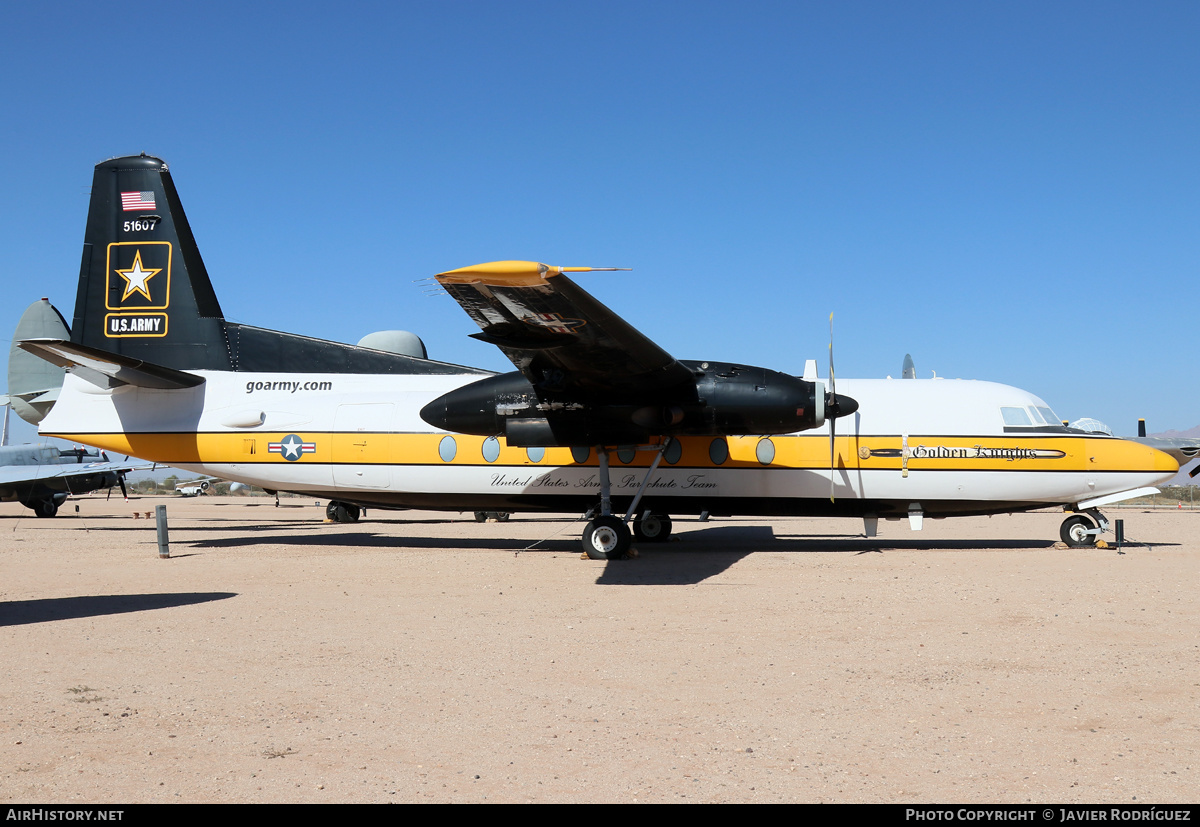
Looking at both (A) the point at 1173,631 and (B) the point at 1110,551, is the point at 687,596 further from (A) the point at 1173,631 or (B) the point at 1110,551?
(B) the point at 1110,551

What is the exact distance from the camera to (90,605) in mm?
9656

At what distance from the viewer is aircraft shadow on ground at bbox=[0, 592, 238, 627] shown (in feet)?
29.1

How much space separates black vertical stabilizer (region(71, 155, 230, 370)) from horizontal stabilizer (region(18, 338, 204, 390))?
2.04 ft

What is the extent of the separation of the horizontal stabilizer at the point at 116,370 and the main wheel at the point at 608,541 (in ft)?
28.5

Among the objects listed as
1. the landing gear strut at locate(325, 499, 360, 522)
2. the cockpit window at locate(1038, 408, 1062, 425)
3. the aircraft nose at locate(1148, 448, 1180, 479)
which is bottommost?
the landing gear strut at locate(325, 499, 360, 522)

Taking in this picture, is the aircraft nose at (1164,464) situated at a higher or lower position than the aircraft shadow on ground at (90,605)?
higher

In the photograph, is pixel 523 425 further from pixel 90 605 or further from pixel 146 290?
pixel 146 290

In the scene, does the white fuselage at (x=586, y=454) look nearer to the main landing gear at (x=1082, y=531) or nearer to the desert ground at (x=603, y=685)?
the main landing gear at (x=1082, y=531)

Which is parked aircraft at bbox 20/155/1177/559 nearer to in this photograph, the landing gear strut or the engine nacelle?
the engine nacelle

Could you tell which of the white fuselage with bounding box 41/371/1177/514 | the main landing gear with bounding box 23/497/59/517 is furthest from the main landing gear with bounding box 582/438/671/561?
the main landing gear with bounding box 23/497/59/517

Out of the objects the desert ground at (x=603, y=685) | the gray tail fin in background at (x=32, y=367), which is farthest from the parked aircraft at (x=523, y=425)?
the gray tail fin in background at (x=32, y=367)

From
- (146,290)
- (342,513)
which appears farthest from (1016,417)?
(342,513)

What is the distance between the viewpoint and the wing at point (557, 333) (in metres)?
9.02
